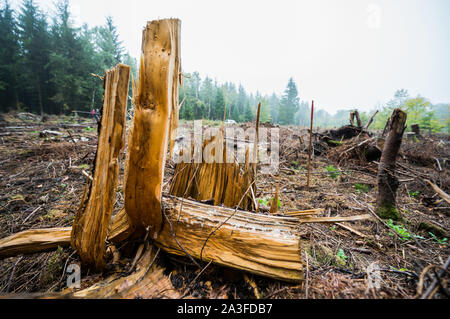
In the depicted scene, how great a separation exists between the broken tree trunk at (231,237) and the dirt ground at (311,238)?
0.36 feet

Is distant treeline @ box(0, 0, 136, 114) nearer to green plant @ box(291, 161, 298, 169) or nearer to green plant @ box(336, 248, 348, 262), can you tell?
green plant @ box(291, 161, 298, 169)

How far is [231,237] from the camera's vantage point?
132 centimetres

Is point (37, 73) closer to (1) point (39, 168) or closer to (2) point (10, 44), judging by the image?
(2) point (10, 44)

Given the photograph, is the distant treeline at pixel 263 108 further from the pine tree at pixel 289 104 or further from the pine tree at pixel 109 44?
the pine tree at pixel 109 44

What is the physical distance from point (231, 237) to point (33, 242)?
170cm

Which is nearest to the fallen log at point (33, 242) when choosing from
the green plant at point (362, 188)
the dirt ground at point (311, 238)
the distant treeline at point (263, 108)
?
the dirt ground at point (311, 238)

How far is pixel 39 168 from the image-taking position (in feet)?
13.9

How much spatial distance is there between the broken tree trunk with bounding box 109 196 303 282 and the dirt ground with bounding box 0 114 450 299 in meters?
0.11

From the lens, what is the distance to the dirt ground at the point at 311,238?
45.9 inches

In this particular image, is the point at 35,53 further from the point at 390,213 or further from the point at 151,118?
the point at 390,213


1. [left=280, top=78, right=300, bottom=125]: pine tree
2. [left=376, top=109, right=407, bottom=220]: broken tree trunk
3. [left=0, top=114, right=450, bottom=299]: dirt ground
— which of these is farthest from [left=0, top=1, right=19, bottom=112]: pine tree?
[left=280, top=78, right=300, bottom=125]: pine tree

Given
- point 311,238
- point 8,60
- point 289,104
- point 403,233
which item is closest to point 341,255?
point 311,238

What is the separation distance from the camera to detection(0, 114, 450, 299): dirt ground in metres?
1.17
